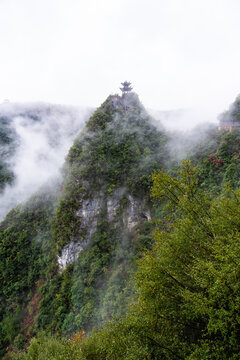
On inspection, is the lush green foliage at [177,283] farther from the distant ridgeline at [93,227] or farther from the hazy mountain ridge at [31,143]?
the hazy mountain ridge at [31,143]

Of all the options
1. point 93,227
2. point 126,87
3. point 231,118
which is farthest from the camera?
point 126,87

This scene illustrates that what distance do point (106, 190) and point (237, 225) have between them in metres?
23.5

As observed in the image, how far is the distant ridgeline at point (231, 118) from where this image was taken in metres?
28.2

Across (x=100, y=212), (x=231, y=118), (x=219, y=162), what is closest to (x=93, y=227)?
(x=100, y=212)

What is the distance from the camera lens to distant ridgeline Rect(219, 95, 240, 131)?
2824 centimetres

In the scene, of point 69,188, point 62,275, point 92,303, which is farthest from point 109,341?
point 69,188

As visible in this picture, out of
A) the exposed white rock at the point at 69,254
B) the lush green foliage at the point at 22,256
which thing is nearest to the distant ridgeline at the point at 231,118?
the exposed white rock at the point at 69,254

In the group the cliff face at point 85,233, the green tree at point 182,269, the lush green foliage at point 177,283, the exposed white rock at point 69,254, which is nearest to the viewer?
the lush green foliage at point 177,283

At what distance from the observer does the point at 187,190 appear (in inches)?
319

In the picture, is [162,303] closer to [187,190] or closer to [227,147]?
[187,190]

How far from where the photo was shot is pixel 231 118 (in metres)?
29.3

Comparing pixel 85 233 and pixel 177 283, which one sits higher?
pixel 177 283

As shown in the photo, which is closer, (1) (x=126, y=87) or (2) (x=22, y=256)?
(2) (x=22, y=256)

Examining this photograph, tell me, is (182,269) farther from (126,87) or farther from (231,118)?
(126,87)
